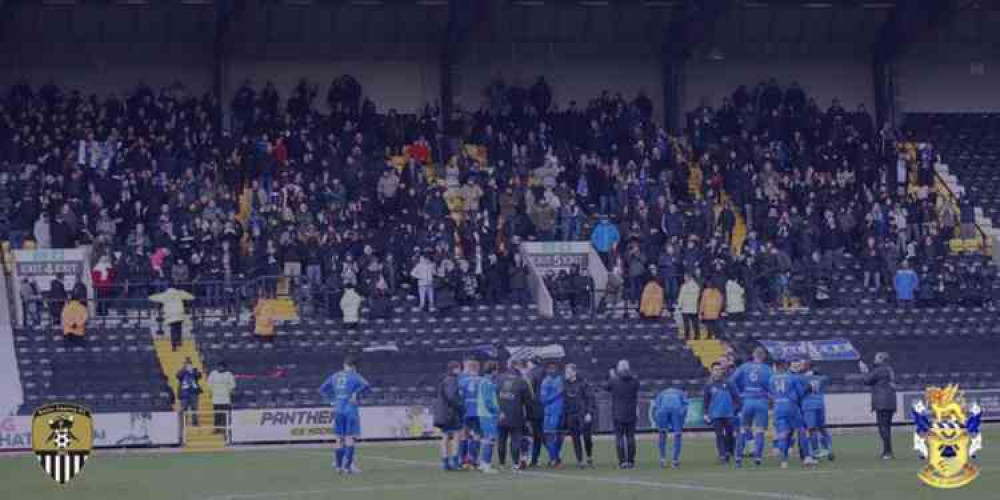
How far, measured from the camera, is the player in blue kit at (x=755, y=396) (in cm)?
3098

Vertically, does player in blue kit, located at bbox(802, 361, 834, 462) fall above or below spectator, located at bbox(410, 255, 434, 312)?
below

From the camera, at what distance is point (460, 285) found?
49.1 meters

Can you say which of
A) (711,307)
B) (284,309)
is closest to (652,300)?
(711,307)

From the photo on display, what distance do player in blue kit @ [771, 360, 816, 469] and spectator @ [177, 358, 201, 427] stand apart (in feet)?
51.2

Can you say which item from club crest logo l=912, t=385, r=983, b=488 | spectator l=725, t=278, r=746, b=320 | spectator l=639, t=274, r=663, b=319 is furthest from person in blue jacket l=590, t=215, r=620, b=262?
club crest logo l=912, t=385, r=983, b=488

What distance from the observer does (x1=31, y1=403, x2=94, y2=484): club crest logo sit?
21766 millimetres

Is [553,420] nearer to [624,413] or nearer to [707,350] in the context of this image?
[624,413]

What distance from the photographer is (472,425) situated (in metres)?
30.8

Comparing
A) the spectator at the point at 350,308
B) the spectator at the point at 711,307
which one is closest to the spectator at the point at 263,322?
the spectator at the point at 350,308

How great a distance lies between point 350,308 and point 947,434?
26.2 metres

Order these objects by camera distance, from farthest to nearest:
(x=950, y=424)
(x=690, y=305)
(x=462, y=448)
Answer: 1. (x=690, y=305)
2. (x=462, y=448)
3. (x=950, y=424)

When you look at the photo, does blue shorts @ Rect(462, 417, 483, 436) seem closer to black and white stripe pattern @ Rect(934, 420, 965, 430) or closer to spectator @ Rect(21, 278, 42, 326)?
black and white stripe pattern @ Rect(934, 420, 965, 430)

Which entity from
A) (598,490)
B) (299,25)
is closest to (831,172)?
(299,25)

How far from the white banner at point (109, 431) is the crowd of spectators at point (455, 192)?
6408mm
